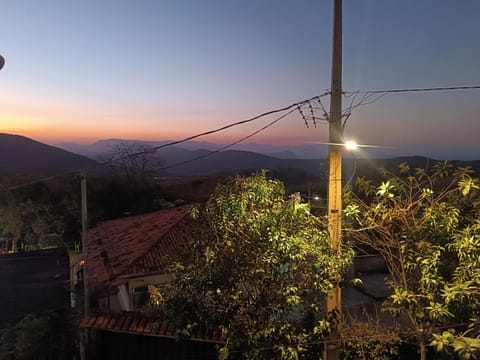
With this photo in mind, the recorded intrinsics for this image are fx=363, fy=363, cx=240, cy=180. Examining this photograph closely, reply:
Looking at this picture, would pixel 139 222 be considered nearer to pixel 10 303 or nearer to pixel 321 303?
pixel 10 303

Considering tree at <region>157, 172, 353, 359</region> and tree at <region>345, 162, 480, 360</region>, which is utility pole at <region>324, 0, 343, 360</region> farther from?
tree at <region>345, 162, 480, 360</region>

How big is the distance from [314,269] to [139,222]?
13.5 m

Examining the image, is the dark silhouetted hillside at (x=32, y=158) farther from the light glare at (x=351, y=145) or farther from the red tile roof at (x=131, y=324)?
the light glare at (x=351, y=145)

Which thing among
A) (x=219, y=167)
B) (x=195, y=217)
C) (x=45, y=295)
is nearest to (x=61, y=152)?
(x=219, y=167)

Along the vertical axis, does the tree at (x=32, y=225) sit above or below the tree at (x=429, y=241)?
below

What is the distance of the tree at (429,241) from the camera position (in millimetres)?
4227

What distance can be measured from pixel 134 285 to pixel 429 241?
838 cm

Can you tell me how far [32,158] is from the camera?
37.4m

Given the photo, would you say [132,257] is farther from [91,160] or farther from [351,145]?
[91,160]

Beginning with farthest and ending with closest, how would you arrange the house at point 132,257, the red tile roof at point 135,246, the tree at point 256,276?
1. the red tile roof at point 135,246
2. the house at point 132,257
3. the tree at point 256,276

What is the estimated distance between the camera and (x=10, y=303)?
1647cm

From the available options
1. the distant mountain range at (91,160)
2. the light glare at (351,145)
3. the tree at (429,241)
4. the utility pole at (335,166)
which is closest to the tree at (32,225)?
the distant mountain range at (91,160)

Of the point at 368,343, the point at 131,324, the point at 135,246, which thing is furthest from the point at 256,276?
the point at 135,246

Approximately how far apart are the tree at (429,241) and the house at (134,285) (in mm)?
2700
